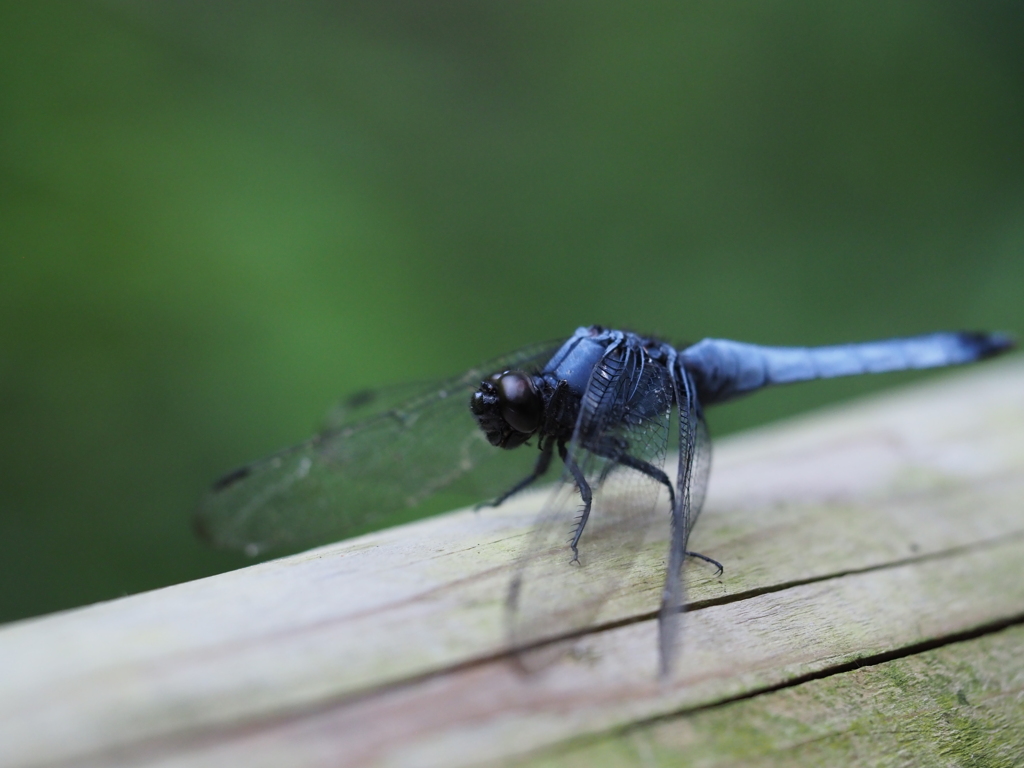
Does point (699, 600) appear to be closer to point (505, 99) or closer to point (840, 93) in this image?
point (505, 99)

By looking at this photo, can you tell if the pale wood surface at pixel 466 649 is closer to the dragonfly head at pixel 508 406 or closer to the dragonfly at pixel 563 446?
the dragonfly at pixel 563 446

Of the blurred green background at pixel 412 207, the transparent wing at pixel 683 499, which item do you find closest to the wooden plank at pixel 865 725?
the transparent wing at pixel 683 499

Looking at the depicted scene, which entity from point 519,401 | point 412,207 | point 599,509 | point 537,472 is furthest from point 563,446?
point 412,207

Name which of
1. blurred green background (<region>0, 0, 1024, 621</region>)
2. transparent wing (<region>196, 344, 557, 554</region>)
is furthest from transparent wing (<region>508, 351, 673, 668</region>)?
blurred green background (<region>0, 0, 1024, 621</region>)

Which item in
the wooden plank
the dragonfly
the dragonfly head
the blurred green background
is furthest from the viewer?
the blurred green background

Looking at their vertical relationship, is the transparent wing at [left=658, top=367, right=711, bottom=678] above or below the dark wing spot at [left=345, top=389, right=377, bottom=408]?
below

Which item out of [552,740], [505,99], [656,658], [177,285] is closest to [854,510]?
[656,658]

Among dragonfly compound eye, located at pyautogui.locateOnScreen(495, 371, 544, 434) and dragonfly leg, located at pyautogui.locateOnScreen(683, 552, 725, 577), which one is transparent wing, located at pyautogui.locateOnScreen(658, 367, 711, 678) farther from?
dragonfly compound eye, located at pyautogui.locateOnScreen(495, 371, 544, 434)
